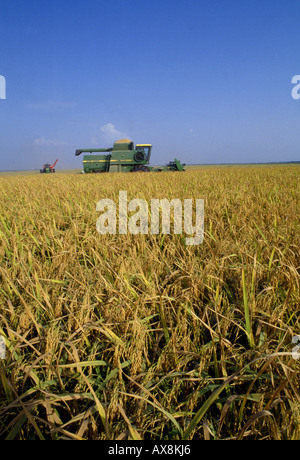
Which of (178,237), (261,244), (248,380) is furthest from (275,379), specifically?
(178,237)

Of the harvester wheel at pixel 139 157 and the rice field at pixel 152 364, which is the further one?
the harvester wheel at pixel 139 157

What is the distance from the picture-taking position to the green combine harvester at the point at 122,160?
13594 millimetres

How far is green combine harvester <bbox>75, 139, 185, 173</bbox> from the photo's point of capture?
44.6 ft

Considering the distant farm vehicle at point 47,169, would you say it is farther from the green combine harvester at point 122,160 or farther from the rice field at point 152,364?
the rice field at point 152,364

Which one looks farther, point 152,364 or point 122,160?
point 122,160

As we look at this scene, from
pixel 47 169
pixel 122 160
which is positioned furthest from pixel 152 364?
pixel 47 169

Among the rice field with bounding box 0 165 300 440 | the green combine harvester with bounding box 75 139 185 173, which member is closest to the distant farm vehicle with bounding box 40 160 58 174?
the green combine harvester with bounding box 75 139 185 173

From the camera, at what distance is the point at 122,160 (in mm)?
13562

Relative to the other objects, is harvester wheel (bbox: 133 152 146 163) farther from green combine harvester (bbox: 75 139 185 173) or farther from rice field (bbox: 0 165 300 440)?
rice field (bbox: 0 165 300 440)

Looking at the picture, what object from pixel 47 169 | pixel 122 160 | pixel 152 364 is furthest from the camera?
pixel 47 169

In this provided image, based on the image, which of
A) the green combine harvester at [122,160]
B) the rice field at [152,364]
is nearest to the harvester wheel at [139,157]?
the green combine harvester at [122,160]

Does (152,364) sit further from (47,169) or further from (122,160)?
(47,169)
